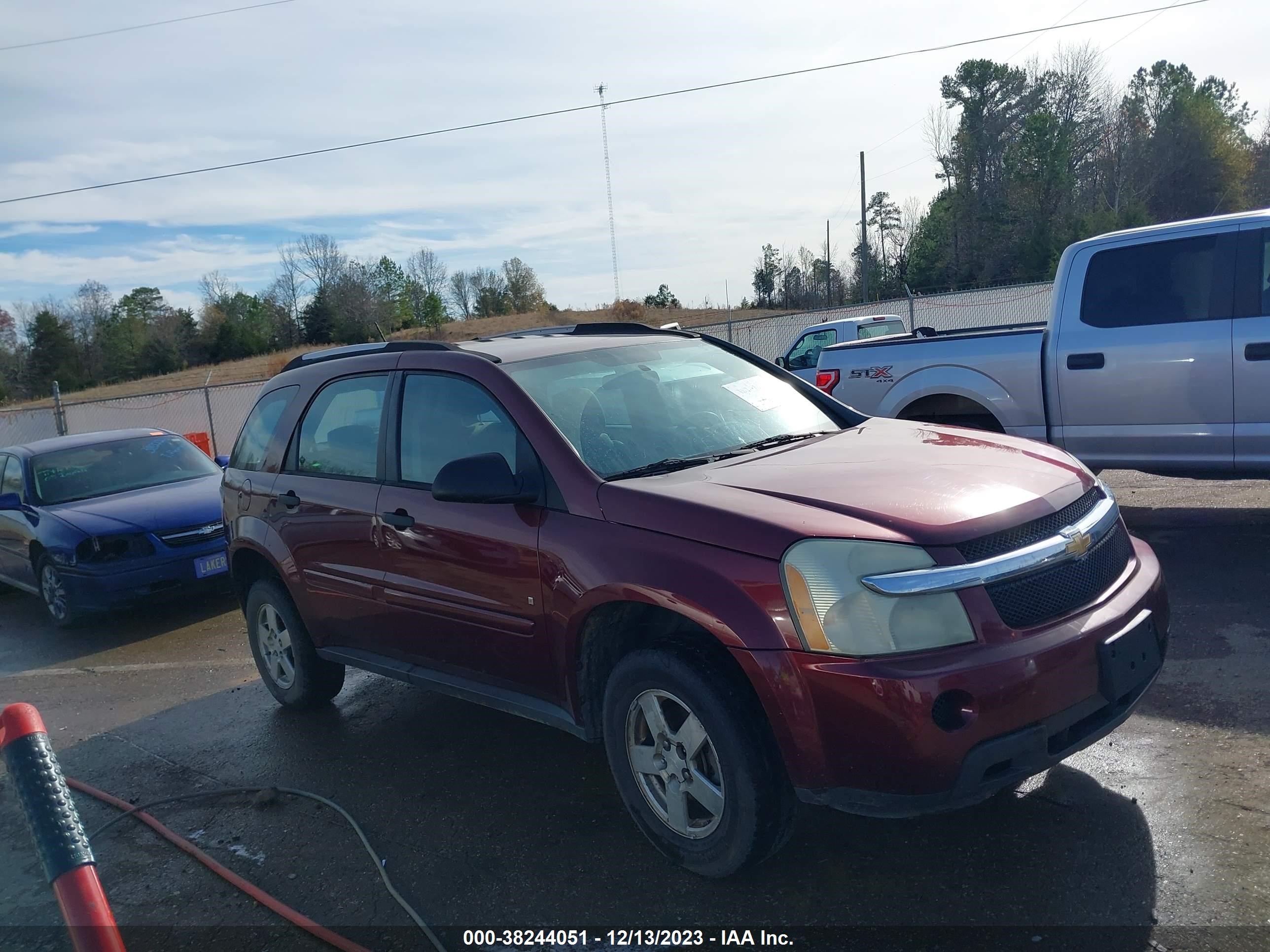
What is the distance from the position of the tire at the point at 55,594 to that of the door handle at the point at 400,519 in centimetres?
494

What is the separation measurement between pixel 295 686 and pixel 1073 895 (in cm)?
396

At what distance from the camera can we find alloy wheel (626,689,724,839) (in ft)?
10.1

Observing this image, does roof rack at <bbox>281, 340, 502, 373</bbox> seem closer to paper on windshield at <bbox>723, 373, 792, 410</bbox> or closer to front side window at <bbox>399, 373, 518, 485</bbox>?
front side window at <bbox>399, 373, 518, 485</bbox>

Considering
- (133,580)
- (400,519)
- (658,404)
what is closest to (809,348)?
(133,580)

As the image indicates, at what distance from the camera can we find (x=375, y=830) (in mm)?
3840

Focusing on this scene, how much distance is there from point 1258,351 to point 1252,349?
3 centimetres

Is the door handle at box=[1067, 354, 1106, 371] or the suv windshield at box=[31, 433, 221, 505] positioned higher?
the door handle at box=[1067, 354, 1106, 371]

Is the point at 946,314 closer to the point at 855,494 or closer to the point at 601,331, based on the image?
the point at 601,331

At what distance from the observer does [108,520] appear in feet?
25.5

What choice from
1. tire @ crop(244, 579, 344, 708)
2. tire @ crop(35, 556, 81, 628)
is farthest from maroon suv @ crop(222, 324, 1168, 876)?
tire @ crop(35, 556, 81, 628)

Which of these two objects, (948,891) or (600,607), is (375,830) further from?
(948,891)

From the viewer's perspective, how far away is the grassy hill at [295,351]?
41.7m

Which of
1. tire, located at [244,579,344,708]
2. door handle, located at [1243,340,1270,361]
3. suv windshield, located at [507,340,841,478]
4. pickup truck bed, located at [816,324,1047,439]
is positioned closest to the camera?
suv windshield, located at [507,340,841,478]

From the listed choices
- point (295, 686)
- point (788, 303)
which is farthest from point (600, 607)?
point (788, 303)
